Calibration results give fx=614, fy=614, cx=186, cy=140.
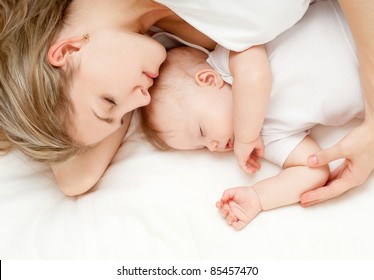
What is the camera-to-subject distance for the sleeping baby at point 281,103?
4.67ft

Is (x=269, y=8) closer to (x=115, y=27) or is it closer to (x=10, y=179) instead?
(x=115, y=27)

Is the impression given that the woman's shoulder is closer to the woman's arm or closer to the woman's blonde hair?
the woman's arm

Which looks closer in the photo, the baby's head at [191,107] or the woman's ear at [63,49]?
the woman's ear at [63,49]

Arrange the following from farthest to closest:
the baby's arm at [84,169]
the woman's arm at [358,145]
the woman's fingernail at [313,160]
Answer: the baby's arm at [84,169], the woman's fingernail at [313,160], the woman's arm at [358,145]

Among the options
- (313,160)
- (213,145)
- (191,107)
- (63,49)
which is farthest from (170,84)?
(313,160)

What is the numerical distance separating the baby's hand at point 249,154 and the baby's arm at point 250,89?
2 centimetres

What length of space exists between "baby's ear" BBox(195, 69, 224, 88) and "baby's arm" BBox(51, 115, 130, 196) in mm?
261

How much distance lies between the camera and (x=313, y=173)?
4.69ft

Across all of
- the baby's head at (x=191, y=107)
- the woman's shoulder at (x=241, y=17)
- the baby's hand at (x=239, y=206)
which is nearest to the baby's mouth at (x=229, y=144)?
the baby's head at (x=191, y=107)

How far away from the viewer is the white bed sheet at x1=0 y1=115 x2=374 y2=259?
4.52 ft

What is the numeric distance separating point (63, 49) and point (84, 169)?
32cm

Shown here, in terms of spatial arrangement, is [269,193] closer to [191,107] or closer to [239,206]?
[239,206]

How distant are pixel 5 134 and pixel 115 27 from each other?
1.17 feet

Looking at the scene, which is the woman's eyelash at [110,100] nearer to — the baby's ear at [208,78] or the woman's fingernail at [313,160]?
the baby's ear at [208,78]
